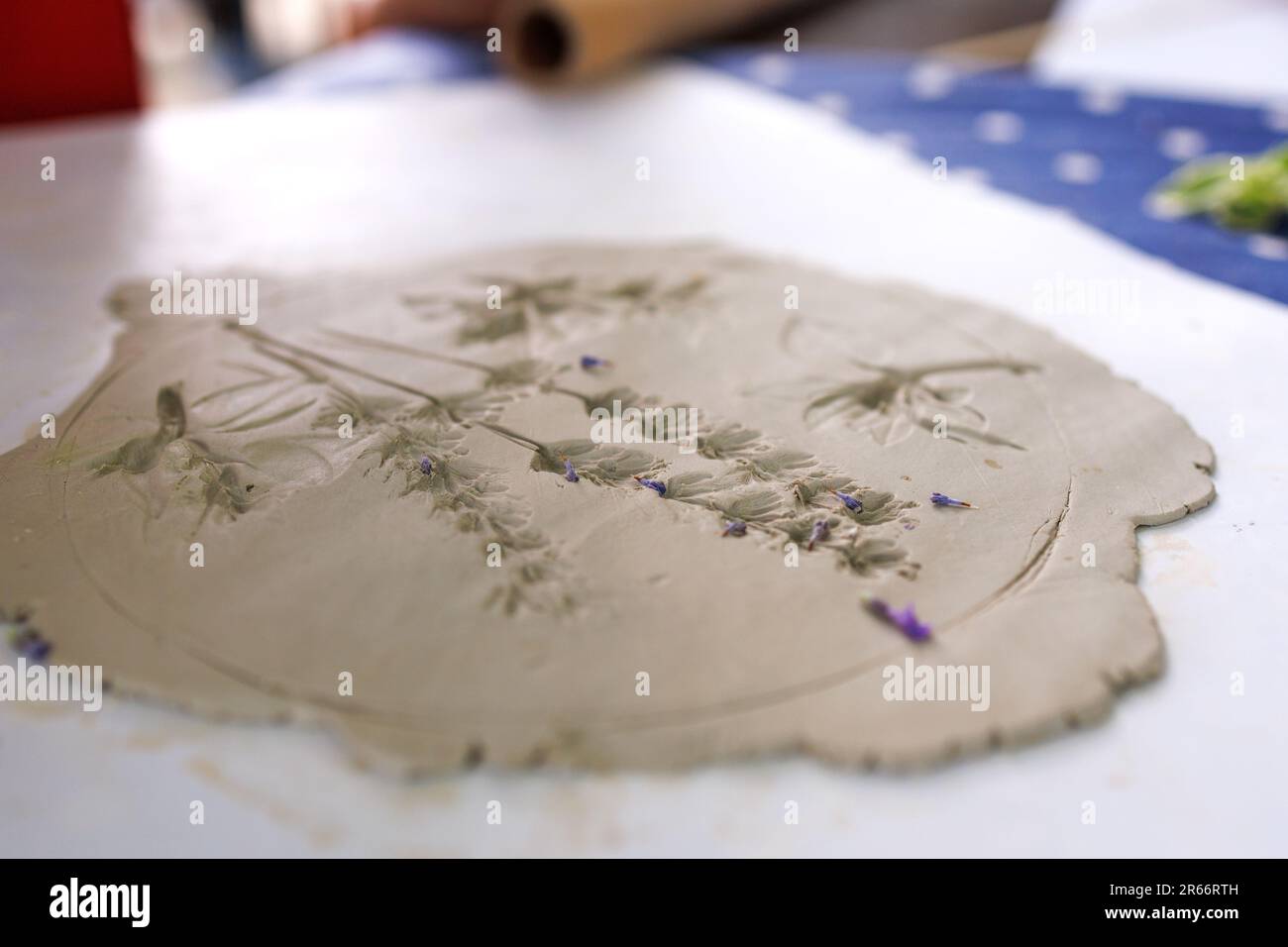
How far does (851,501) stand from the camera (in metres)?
1.14

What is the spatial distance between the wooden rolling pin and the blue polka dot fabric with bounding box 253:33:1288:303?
0.18 m

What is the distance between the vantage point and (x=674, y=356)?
4.80 feet

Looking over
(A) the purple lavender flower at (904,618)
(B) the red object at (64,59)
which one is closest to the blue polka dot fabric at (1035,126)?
(B) the red object at (64,59)

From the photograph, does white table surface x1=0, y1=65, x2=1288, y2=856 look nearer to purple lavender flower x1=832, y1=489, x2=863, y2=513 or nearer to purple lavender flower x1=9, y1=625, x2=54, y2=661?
purple lavender flower x1=9, y1=625, x2=54, y2=661

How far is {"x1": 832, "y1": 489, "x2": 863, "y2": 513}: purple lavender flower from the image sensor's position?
1.13m

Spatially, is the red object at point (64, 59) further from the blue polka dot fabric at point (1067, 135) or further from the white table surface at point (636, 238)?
the blue polka dot fabric at point (1067, 135)

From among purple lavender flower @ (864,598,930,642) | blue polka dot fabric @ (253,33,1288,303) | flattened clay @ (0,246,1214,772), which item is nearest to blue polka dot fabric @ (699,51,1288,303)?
blue polka dot fabric @ (253,33,1288,303)

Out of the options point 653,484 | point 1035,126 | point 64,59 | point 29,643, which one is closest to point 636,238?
point 653,484

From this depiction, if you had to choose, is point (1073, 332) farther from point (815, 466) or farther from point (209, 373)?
point (209, 373)

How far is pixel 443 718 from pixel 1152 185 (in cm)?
180

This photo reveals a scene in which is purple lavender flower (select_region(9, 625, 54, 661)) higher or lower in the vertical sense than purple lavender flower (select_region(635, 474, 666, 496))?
lower

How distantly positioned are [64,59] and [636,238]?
4.81ft

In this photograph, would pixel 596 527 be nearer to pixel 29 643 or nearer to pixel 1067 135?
pixel 29 643
